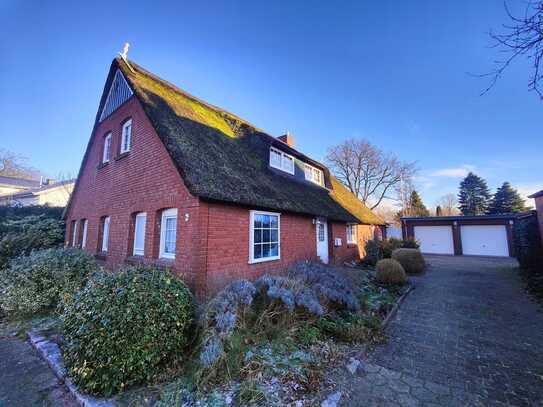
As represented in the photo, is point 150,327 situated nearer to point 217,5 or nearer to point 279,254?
point 279,254

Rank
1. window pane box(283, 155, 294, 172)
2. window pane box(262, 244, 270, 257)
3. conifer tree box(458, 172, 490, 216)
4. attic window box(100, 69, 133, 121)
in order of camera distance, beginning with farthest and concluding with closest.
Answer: conifer tree box(458, 172, 490, 216), window pane box(283, 155, 294, 172), attic window box(100, 69, 133, 121), window pane box(262, 244, 270, 257)

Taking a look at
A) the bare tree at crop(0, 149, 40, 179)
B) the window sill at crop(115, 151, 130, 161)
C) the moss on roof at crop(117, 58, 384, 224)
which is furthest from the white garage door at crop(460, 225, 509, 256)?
the bare tree at crop(0, 149, 40, 179)

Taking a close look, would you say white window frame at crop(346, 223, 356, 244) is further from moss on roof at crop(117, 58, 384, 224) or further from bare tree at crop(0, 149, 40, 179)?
bare tree at crop(0, 149, 40, 179)

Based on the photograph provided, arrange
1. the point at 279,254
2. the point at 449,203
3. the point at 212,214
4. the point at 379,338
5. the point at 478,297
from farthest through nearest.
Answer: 1. the point at 449,203
2. the point at 279,254
3. the point at 478,297
4. the point at 212,214
5. the point at 379,338

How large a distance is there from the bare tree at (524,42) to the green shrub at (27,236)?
601 inches

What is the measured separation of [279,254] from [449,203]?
48.0 meters

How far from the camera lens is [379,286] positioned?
27.8 ft

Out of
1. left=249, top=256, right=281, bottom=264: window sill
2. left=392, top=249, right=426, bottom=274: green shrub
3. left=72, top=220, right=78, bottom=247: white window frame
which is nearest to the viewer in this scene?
left=249, top=256, right=281, bottom=264: window sill

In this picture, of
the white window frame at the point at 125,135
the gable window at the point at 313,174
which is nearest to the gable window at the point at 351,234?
the gable window at the point at 313,174

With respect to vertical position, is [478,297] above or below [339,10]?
below

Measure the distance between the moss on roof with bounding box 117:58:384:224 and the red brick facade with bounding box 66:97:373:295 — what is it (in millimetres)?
457

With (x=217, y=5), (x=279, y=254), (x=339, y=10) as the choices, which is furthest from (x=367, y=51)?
(x=279, y=254)

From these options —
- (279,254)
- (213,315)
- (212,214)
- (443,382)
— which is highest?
(212,214)

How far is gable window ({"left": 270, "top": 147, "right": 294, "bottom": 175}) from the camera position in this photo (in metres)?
11.2
